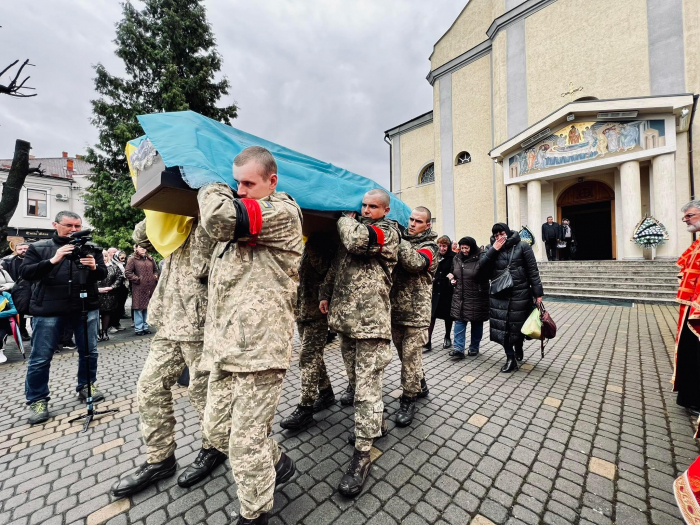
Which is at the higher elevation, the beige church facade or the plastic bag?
the beige church facade

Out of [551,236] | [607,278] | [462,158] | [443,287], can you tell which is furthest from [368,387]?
[462,158]

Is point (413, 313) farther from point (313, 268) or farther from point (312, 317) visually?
point (313, 268)

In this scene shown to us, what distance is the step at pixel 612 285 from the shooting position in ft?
31.4

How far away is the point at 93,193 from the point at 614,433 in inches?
652

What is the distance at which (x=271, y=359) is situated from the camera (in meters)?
1.63

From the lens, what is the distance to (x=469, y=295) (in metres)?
4.87

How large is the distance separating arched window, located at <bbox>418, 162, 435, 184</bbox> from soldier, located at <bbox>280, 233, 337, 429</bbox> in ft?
76.5

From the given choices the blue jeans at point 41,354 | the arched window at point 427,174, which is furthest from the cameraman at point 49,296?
the arched window at point 427,174

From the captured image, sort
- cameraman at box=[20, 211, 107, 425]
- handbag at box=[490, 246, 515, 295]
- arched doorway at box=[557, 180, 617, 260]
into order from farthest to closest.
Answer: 1. arched doorway at box=[557, 180, 617, 260]
2. handbag at box=[490, 246, 515, 295]
3. cameraman at box=[20, 211, 107, 425]

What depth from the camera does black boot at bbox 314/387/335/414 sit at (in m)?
3.20

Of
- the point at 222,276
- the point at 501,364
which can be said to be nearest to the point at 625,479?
the point at 501,364

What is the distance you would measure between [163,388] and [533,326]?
14.0 feet

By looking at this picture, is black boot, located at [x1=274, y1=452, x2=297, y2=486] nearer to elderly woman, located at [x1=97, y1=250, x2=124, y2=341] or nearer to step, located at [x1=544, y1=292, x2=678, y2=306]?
elderly woman, located at [x1=97, y1=250, x2=124, y2=341]

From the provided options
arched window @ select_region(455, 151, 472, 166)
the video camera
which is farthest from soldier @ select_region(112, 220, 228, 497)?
arched window @ select_region(455, 151, 472, 166)
